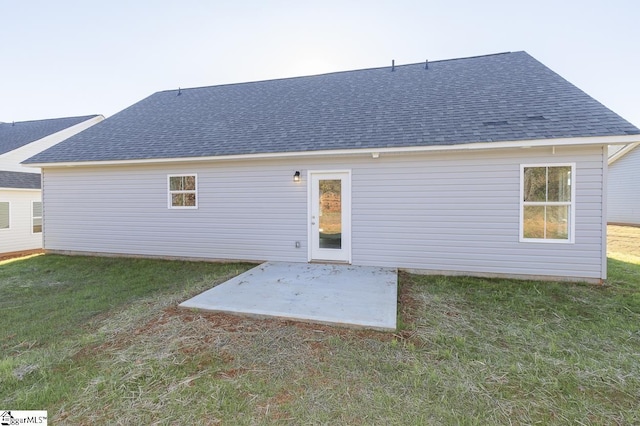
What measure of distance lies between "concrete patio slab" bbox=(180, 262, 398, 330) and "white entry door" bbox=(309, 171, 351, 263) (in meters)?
0.57

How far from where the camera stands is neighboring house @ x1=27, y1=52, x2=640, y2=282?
5785 mm

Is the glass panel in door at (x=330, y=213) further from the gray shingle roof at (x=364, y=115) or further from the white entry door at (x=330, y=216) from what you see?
the gray shingle roof at (x=364, y=115)

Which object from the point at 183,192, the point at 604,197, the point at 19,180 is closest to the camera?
the point at 604,197

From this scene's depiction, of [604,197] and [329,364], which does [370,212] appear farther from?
[604,197]

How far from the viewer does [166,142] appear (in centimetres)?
820

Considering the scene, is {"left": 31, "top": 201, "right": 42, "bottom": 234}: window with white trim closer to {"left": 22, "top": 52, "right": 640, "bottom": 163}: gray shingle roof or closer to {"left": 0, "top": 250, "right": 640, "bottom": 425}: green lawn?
{"left": 22, "top": 52, "right": 640, "bottom": 163}: gray shingle roof

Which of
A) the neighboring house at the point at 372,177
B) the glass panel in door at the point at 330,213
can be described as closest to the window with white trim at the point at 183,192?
the neighboring house at the point at 372,177

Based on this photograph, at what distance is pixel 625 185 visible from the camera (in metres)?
17.0

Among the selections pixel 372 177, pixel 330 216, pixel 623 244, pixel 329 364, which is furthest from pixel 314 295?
pixel 623 244

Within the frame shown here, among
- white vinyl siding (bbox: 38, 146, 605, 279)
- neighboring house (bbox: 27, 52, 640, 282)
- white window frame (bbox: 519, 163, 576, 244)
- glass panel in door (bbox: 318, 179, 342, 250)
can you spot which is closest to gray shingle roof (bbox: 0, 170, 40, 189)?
neighboring house (bbox: 27, 52, 640, 282)

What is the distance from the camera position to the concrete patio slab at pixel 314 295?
391 centimetres

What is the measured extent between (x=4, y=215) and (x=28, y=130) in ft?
20.3
